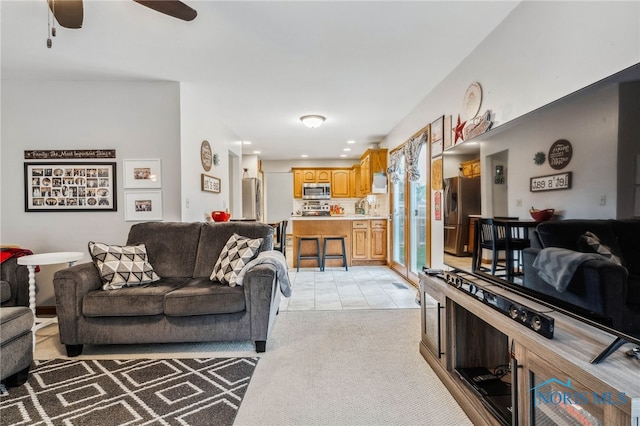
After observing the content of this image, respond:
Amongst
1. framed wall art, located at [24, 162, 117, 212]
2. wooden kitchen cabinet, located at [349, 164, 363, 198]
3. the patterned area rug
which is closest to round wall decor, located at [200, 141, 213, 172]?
framed wall art, located at [24, 162, 117, 212]

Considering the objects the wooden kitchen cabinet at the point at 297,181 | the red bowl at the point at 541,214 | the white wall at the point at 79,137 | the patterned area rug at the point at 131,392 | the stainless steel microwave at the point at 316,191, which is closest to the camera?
the red bowl at the point at 541,214

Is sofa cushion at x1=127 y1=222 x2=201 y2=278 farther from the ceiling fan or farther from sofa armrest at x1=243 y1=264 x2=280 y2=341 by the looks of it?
the ceiling fan

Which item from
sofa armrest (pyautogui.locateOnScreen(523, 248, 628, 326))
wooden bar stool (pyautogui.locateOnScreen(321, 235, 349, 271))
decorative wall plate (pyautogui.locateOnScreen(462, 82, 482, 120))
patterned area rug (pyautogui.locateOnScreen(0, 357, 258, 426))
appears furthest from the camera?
wooden bar stool (pyautogui.locateOnScreen(321, 235, 349, 271))

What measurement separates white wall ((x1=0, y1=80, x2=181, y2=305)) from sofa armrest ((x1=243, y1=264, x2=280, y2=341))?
1.58 meters

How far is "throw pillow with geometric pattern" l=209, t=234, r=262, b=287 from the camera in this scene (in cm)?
242

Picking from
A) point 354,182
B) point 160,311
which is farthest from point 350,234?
point 160,311

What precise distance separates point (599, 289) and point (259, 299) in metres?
1.94

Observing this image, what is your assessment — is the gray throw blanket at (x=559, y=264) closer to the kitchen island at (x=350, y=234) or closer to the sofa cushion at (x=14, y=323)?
the sofa cushion at (x=14, y=323)

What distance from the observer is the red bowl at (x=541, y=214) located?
1.20 m

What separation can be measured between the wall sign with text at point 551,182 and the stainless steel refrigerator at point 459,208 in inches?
16.4

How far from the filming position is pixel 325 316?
123 inches

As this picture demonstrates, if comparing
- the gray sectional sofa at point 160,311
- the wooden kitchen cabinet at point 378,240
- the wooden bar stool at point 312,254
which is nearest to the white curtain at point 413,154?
the wooden kitchen cabinet at point 378,240

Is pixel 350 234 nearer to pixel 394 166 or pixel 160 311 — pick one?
pixel 394 166

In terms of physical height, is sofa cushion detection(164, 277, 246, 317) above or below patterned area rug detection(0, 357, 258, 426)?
above
